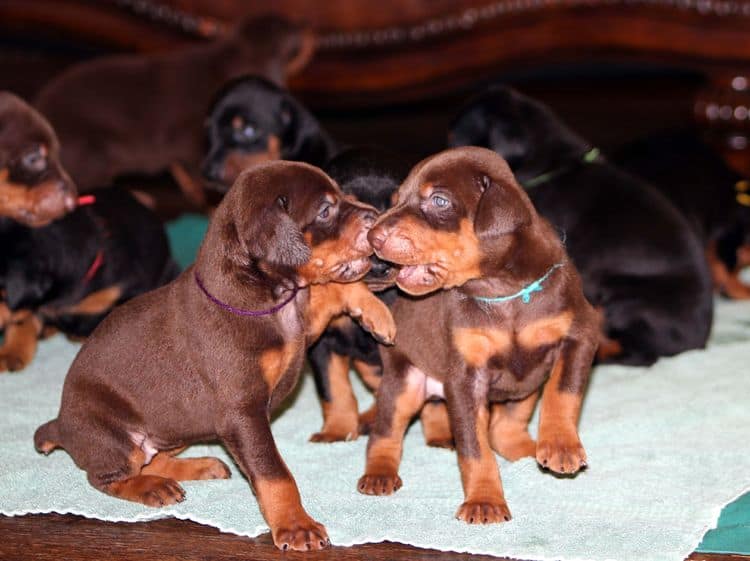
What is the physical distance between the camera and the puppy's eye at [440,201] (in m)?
3.27

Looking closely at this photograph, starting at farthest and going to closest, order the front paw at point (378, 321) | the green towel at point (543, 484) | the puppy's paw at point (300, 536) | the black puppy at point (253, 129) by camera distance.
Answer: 1. the black puppy at point (253, 129)
2. the front paw at point (378, 321)
3. the green towel at point (543, 484)
4. the puppy's paw at point (300, 536)

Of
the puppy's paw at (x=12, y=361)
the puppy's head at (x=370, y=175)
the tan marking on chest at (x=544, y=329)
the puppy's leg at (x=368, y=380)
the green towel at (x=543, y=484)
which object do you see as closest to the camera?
the green towel at (x=543, y=484)

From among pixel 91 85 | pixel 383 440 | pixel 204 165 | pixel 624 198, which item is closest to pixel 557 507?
pixel 383 440

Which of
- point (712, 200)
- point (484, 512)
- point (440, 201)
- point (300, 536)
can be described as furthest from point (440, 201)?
point (712, 200)

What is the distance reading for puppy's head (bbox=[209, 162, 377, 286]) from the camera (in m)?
3.23

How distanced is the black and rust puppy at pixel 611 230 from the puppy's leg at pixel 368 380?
1015mm

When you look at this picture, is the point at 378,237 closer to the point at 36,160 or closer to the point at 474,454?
the point at 474,454

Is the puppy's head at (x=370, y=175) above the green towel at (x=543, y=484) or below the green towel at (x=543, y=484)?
above

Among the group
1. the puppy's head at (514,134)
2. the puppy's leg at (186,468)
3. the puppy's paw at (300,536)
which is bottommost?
the puppy's leg at (186,468)

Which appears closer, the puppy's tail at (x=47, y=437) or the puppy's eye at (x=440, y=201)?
the puppy's eye at (x=440, y=201)

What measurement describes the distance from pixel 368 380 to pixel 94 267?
1394 mm

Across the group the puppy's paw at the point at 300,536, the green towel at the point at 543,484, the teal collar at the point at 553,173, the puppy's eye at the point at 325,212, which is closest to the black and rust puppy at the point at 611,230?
the teal collar at the point at 553,173

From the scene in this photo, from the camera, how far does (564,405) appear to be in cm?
338

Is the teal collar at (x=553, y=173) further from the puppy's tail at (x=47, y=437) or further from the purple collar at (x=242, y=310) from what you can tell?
the puppy's tail at (x=47, y=437)
